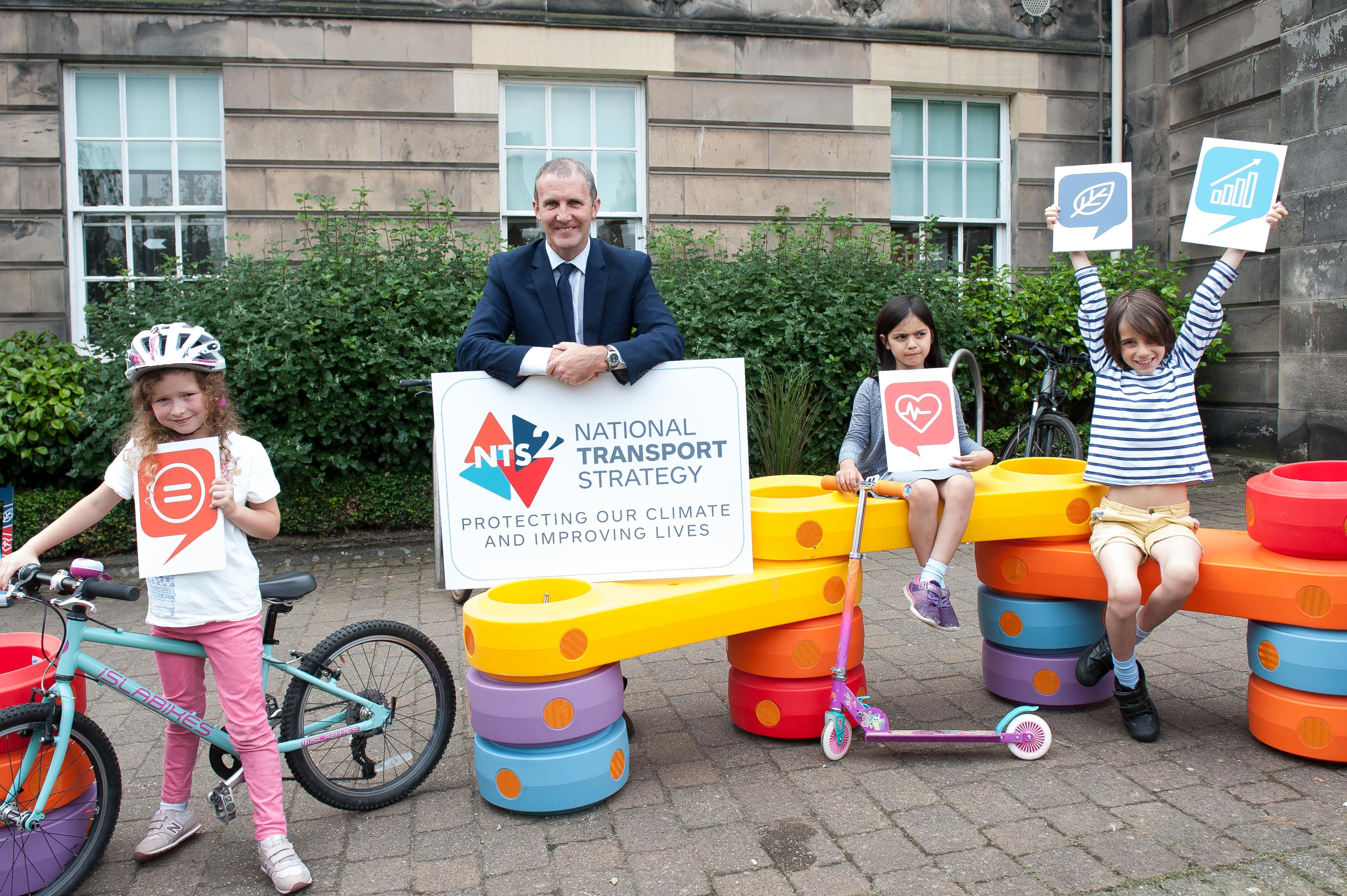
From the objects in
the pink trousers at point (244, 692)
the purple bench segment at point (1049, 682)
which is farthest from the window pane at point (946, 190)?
the pink trousers at point (244, 692)

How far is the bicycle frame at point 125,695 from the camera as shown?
2781mm

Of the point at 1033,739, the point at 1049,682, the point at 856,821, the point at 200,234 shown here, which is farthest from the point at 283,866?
the point at 200,234

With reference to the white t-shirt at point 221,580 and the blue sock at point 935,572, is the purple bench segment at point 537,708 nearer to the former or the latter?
the white t-shirt at point 221,580

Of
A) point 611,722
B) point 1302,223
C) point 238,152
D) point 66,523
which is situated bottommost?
point 611,722

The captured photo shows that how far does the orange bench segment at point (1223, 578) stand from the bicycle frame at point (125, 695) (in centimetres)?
270

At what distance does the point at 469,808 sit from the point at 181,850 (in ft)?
3.09

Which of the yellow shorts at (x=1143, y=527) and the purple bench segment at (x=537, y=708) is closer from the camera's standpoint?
the purple bench segment at (x=537, y=708)

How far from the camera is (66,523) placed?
2875 millimetres

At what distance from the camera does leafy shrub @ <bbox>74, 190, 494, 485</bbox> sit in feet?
23.2

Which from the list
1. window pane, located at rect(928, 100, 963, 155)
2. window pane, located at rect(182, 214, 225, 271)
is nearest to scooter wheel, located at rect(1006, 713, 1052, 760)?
window pane, located at rect(928, 100, 963, 155)

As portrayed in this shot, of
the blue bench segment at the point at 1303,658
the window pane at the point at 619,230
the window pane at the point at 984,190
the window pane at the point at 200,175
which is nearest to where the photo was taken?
the blue bench segment at the point at 1303,658

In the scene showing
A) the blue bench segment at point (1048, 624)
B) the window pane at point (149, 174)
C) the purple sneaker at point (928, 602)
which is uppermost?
the window pane at point (149, 174)

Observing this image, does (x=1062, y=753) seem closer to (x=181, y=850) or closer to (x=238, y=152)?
(x=181, y=850)

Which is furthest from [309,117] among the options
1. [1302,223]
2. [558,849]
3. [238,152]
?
[1302,223]
